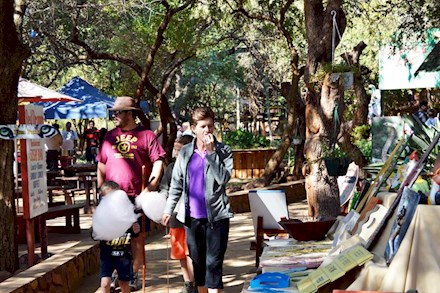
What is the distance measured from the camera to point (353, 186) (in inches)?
468

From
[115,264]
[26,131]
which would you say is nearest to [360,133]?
[26,131]

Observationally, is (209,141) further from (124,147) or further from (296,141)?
(296,141)

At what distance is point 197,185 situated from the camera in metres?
7.27

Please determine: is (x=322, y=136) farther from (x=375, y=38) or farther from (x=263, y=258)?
(x=375, y=38)

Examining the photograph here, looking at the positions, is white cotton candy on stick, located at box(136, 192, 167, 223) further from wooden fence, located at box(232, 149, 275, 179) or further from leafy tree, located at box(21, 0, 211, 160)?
wooden fence, located at box(232, 149, 275, 179)

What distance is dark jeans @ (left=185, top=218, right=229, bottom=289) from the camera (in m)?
7.17

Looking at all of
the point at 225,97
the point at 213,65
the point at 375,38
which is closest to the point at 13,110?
the point at 375,38

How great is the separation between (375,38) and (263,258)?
24963 millimetres

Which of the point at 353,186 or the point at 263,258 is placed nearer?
the point at 263,258

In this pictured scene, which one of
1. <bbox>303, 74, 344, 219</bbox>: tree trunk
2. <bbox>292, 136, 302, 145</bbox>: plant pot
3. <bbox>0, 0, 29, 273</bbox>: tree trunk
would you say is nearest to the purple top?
<bbox>0, 0, 29, 273</bbox>: tree trunk

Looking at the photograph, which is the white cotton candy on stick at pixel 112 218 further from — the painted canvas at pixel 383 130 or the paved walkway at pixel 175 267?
the painted canvas at pixel 383 130

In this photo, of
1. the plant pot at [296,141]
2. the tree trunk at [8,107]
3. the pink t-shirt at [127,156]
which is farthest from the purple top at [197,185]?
the plant pot at [296,141]

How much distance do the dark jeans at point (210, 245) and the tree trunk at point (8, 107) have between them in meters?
2.61

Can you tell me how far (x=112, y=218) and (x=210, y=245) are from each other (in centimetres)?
85
